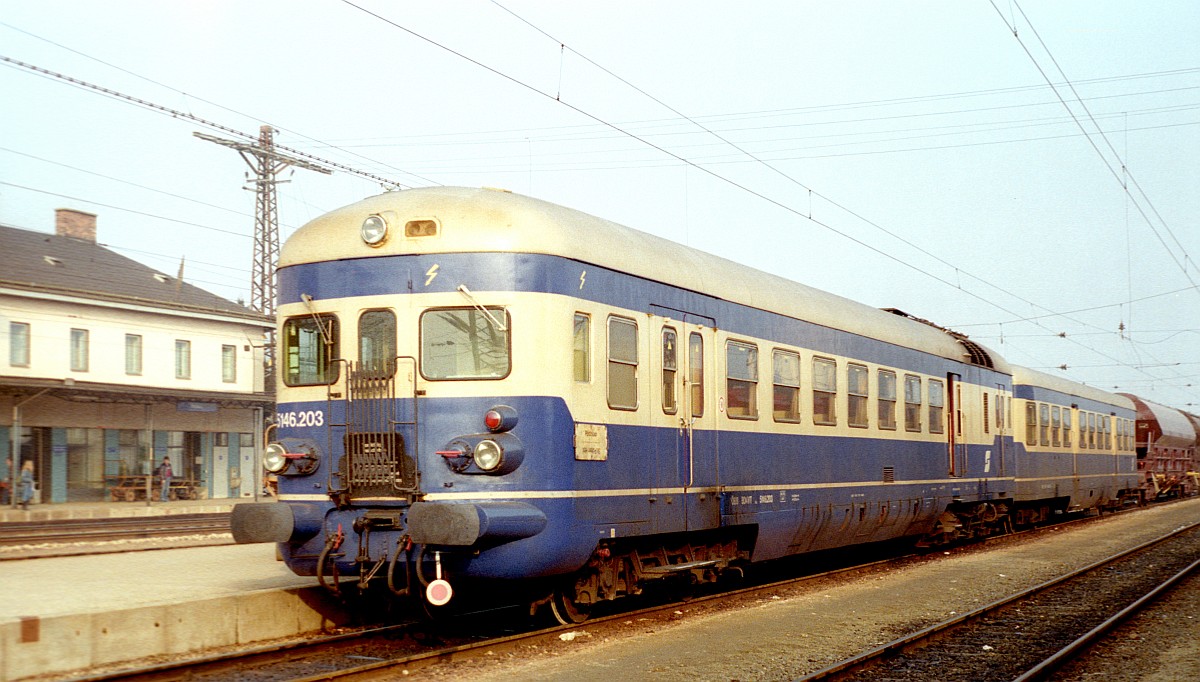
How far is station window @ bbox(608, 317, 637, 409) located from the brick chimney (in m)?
38.8

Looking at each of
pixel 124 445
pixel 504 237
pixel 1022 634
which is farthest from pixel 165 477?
pixel 1022 634

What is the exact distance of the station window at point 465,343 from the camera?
994 cm

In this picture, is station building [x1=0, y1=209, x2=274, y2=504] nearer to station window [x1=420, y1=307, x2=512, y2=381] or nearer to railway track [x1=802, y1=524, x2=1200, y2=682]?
station window [x1=420, y1=307, x2=512, y2=381]

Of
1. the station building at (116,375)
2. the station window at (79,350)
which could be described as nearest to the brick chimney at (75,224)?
the station building at (116,375)

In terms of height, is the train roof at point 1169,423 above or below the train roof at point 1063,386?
below

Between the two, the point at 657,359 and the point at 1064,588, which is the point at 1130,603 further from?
the point at 657,359

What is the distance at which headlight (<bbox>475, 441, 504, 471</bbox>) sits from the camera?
9.55 meters

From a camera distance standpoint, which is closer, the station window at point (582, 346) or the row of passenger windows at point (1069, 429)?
the station window at point (582, 346)

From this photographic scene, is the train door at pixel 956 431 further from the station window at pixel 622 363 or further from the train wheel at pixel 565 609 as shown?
the train wheel at pixel 565 609

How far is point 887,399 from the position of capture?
57.9ft

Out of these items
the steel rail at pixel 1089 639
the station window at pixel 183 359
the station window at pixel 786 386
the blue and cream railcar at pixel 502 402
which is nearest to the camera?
the steel rail at pixel 1089 639

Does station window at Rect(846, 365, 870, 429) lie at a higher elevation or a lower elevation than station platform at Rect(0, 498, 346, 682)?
higher

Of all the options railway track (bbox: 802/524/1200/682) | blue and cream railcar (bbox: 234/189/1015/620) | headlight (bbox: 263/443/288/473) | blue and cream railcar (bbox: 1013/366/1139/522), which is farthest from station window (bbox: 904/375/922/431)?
headlight (bbox: 263/443/288/473)

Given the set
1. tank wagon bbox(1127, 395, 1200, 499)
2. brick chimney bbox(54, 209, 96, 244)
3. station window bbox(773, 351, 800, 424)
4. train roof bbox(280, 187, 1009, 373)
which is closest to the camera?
train roof bbox(280, 187, 1009, 373)
